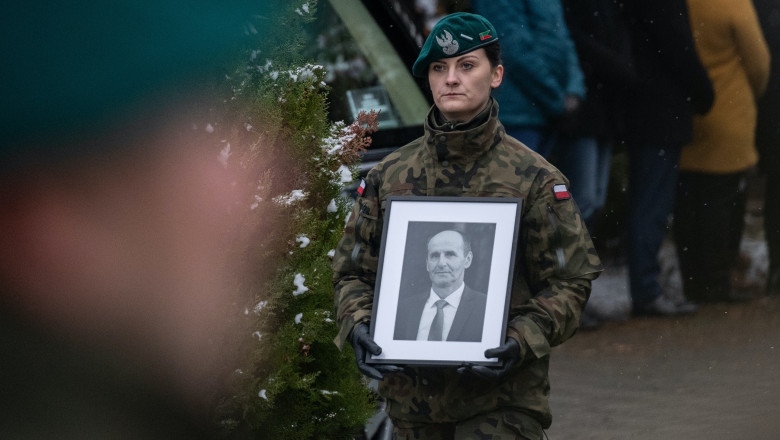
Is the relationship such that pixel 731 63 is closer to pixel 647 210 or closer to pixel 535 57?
pixel 647 210

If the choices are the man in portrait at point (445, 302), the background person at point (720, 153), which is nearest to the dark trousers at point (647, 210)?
the background person at point (720, 153)

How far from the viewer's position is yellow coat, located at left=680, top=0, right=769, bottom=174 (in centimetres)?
550

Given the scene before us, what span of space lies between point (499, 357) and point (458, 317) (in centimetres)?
15

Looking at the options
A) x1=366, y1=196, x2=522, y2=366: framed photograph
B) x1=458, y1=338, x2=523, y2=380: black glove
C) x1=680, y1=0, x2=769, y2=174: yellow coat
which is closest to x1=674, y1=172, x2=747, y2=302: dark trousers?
x1=680, y1=0, x2=769, y2=174: yellow coat

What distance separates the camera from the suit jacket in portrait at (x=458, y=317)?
266 centimetres

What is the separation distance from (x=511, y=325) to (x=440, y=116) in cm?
61

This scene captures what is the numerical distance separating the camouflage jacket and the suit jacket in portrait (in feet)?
0.32

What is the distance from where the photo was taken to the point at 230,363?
3.69 m

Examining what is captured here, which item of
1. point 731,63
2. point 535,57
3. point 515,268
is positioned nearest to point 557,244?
point 515,268

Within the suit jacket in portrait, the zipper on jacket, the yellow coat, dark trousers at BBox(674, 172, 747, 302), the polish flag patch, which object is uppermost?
the yellow coat

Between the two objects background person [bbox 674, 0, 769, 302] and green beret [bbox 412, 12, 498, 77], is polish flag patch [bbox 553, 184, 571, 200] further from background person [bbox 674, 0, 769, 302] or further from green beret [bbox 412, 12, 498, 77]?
background person [bbox 674, 0, 769, 302]

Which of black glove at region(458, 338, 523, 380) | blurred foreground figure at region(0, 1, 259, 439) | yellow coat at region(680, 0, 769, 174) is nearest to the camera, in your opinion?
blurred foreground figure at region(0, 1, 259, 439)

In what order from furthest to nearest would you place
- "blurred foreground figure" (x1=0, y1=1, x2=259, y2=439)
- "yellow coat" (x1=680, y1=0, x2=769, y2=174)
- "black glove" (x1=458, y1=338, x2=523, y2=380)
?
"yellow coat" (x1=680, y1=0, x2=769, y2=174), "black glove" (x1=458, y1=338, x2=523, y2=380), "blurred foreground figure" (x1=0, y1=1, x2=259, y2=439)

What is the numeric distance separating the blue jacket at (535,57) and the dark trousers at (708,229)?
0.76 metres
